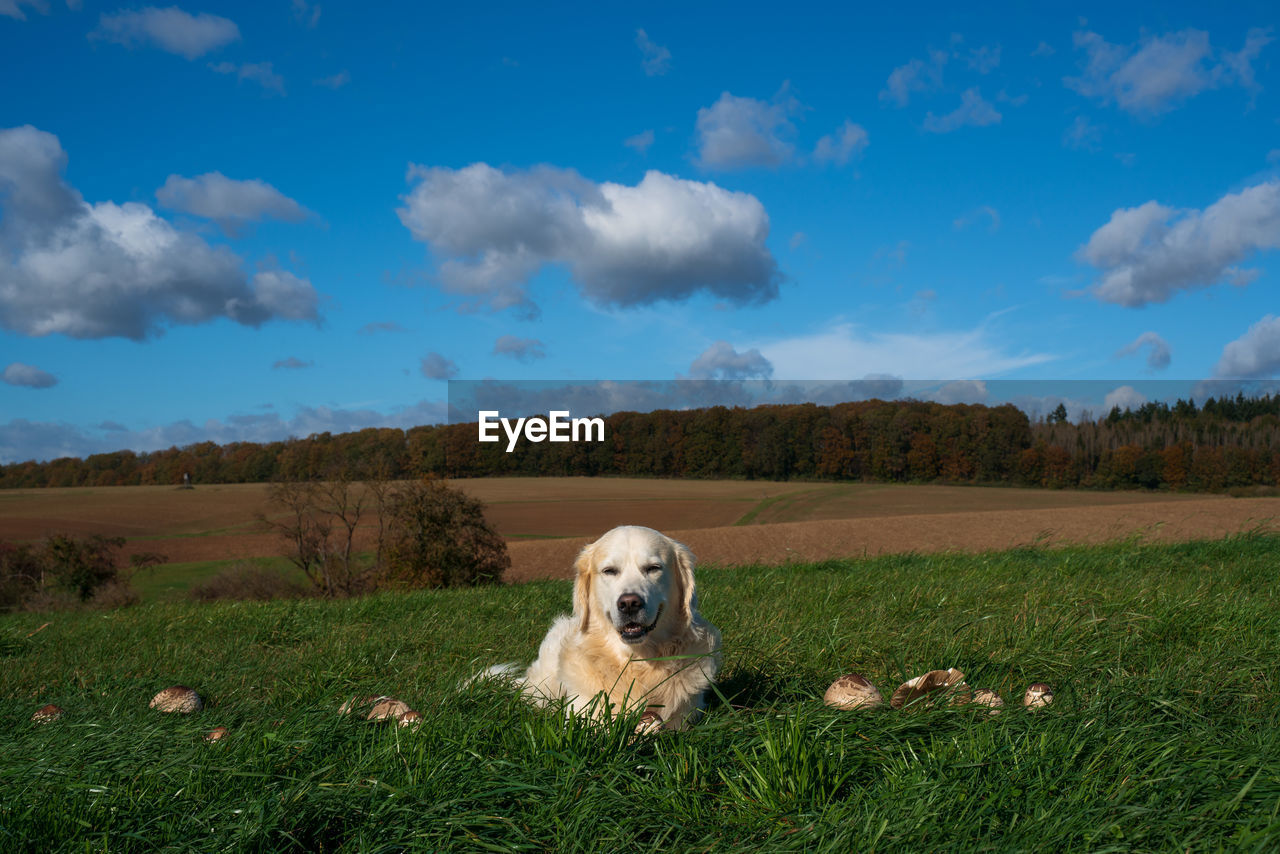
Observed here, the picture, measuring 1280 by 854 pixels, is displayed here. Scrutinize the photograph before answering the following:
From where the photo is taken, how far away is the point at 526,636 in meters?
6.98

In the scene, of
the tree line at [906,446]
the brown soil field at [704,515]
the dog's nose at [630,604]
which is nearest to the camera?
the dog's nose at [630,604]

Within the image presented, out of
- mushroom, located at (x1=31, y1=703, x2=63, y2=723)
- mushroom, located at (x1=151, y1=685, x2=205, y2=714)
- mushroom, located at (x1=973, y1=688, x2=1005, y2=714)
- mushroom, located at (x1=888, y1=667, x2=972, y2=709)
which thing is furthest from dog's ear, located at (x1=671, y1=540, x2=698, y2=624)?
mushroom, located at (x1=31, y1=703, x2=63, y2=723)

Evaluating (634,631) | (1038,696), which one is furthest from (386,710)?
(1038,696)

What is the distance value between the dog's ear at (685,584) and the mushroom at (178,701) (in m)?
2.73

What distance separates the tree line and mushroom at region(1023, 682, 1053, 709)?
33.8 metres

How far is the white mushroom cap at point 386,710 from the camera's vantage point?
10.6ft

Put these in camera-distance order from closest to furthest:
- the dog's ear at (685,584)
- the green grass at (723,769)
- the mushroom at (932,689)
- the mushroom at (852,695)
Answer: the green grass at (723,769), the mushroom at (852,695), the mushroom at (932,689), the dog's ear at (685,584)

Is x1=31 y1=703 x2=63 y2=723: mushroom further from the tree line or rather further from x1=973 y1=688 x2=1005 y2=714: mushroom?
the tree line

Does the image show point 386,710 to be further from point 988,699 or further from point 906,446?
point 906,446

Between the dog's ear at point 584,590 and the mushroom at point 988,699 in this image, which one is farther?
the dog's ear at point 584,590

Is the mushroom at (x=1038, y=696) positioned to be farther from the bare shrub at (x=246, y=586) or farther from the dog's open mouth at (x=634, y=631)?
the bare shrub at (x=246, y=586)

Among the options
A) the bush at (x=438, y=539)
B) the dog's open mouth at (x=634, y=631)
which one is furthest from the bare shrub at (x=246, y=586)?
the dog's open mouth at (x=634, y=631)

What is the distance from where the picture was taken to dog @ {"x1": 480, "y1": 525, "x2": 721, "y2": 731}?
147 inches

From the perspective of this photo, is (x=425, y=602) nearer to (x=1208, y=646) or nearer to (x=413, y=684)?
(x=413, y=684)
